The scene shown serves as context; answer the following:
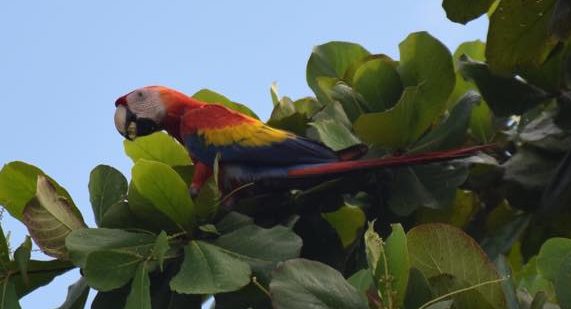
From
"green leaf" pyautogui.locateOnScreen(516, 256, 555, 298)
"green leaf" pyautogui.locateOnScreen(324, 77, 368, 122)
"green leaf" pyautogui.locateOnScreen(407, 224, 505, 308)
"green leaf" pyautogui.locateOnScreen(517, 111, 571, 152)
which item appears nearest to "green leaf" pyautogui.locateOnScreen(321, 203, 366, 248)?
"green leaf" pyautogui.locateOnScreen(324, 77, 368, 122)

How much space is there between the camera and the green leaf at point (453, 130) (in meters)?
1.80

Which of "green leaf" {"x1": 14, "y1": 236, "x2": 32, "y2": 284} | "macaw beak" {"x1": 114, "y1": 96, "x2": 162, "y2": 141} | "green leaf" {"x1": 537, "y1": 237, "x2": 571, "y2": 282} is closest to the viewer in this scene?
"green leaf" {"x1": 537, "y1": 237, "x2": 571, "y2": 282}

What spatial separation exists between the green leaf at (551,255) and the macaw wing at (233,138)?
67 centimetres

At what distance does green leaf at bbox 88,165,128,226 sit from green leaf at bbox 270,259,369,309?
0.57 meters

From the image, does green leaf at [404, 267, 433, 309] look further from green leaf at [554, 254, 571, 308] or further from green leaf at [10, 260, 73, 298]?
green leaf at [10, 260, 73, 298]

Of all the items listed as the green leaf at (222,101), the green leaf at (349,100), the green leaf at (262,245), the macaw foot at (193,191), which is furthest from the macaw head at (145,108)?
the green leaf at (262,245)

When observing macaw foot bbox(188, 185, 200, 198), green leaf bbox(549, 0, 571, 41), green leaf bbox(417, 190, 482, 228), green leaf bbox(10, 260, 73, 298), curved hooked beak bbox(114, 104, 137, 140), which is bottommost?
green leaf bbox(417, 190, 482, 228)

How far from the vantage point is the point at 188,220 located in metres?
1.65

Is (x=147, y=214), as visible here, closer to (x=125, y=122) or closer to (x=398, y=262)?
(x=398, y=262)

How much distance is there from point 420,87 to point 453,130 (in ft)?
0.32

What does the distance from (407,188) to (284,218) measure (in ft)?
0.74

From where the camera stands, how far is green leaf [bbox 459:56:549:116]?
76.7 inches

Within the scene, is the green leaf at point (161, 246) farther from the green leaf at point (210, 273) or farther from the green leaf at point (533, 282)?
the green leaf at point (533, 282)

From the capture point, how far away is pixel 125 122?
2.34 meters
